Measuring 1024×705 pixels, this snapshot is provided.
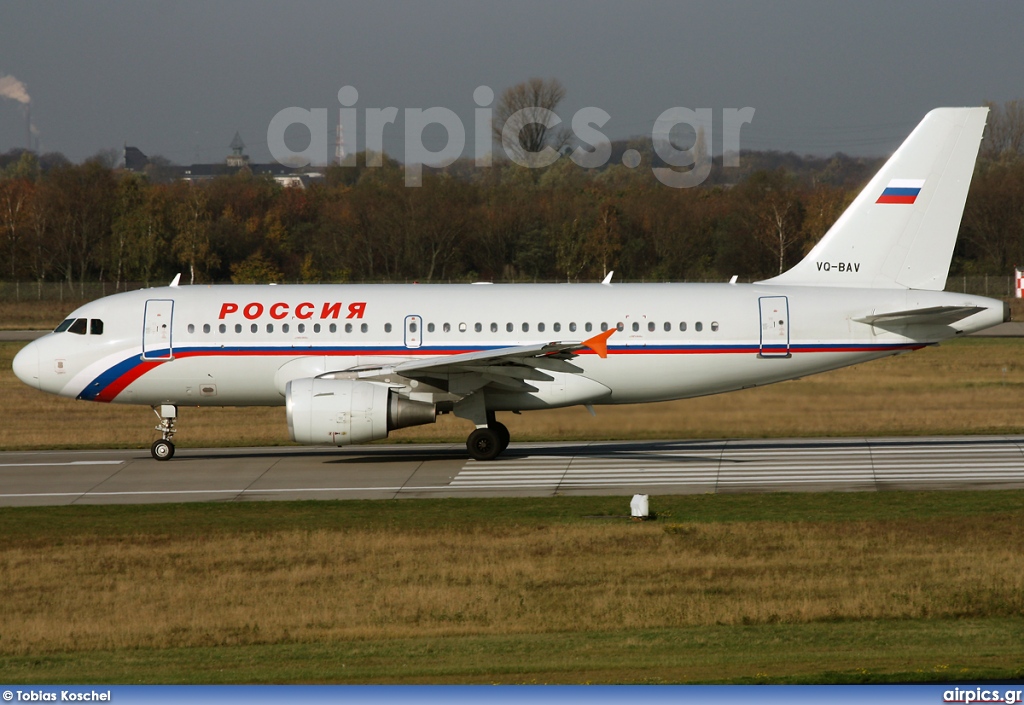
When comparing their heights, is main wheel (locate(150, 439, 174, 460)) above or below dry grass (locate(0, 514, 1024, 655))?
above

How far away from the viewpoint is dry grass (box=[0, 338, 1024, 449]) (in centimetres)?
2867

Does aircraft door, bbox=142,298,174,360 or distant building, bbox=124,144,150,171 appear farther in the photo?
distant building, bbox=124,144,150,171

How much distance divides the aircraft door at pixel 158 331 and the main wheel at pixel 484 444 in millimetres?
7135

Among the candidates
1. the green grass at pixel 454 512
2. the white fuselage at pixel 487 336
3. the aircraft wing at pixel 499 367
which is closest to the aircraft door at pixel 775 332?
the white fuselage at pixel 487 336

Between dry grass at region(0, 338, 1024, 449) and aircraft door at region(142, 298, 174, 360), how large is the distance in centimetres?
497

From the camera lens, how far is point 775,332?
26812 mm

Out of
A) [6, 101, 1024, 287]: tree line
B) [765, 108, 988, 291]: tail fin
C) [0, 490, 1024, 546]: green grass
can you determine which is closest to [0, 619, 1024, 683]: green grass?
[0, 490, 1024, 546]: green grass

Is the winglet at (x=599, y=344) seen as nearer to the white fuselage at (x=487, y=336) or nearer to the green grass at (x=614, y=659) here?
the white fuselage at (x=487, y=336)

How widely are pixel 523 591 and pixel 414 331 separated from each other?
11953 mm

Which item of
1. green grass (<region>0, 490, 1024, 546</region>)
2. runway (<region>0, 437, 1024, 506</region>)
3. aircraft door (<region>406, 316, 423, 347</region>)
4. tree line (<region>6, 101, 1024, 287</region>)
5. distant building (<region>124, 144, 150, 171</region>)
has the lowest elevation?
green grass (<region>0, 490, 1024, 546</region>)

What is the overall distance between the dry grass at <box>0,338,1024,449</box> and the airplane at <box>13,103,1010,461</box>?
4.55 ft

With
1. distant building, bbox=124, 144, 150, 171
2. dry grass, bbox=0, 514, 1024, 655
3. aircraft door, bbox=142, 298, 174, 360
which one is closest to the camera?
dry grass, bbox=0, 514, 1024, 655

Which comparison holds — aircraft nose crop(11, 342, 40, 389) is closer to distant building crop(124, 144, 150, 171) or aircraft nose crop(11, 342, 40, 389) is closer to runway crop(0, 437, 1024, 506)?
runway crop(0, 437, 1024, 506)

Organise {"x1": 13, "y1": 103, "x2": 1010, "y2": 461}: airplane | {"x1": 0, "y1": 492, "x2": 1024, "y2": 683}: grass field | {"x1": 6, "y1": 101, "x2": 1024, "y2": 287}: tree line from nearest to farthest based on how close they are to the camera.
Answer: {"x1": 0, "y1": 492, "x2": 1024, "y2": 683}: grass field, {"x1": 13, "y1": 103, "x2": 1010, "y2": 461}: airplane, {"x1": 6, "y1": 101, "x2": 1024, "y2": 287}: tree line
